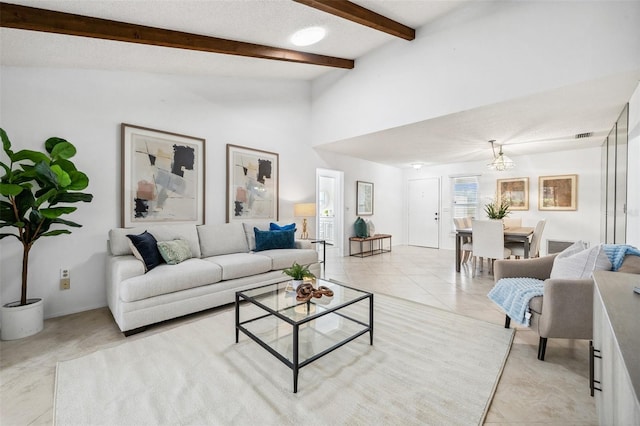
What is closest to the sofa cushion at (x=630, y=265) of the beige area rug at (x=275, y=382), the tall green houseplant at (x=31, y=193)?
the beige area rug at (x=275, y=382)

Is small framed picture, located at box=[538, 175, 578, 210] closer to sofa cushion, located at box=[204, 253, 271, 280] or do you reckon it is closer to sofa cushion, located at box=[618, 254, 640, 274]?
sofa cushion, located at box=[618, 254, 640, 274]

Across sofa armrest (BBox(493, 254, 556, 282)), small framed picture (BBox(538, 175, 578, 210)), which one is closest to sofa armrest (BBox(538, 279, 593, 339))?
sofa armrest (BBox(493, 254, 556, 282))

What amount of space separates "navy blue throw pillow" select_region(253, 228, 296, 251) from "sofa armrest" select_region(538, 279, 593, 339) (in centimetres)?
284

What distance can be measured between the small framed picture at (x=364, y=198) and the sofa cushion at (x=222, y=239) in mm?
3279

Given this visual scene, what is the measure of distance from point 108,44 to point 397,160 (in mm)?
5530

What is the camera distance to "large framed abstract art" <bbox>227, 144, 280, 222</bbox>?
4070 millimetres

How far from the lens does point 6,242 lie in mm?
2475

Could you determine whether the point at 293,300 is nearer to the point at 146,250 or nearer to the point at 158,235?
the point at 146,250

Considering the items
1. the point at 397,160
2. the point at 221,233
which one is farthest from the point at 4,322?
the point at 397,160

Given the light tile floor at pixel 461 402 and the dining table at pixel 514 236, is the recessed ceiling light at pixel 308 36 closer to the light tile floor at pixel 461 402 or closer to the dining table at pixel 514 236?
the light tile floor at pixel 461 402

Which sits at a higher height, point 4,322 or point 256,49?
point 256,49

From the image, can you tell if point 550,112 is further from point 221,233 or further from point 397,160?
point 221,233

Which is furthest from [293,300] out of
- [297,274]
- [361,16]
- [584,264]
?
[361,16]

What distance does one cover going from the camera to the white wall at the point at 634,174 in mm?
2533
